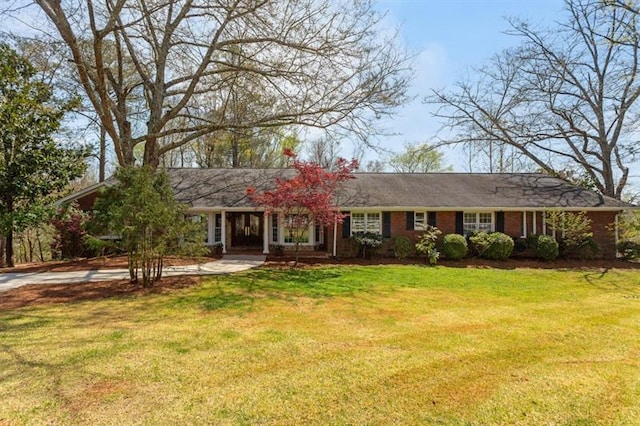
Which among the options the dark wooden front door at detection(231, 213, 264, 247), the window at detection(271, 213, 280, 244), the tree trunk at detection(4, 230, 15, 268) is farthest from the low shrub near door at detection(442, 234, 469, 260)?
the tree trunk at detection(4, 230, 15, 268)

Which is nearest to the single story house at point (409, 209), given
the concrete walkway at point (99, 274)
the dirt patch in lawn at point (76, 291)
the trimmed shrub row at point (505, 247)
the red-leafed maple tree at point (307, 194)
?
the trimmed shrub row at point (505, 247)

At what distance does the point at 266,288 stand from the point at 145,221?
11.5 ft

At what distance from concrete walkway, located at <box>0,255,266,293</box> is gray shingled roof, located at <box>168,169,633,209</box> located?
12.3 ft

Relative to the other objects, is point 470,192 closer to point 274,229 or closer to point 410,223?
point 410,223

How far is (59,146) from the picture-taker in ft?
41.1

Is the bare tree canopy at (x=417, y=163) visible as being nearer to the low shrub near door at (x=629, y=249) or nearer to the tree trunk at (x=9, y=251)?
the low shrub near door at (x=629, y=249)

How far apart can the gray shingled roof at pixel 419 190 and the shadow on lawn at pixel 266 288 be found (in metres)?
5.51

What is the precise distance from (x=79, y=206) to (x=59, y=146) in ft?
12.4

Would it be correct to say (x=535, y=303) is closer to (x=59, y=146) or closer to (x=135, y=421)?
(x=135, y=421)

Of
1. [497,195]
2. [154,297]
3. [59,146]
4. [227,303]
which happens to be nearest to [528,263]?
[497,195]

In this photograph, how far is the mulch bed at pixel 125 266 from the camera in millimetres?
8125

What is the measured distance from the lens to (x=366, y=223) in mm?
16328

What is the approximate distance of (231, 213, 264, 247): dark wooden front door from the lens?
18.7m

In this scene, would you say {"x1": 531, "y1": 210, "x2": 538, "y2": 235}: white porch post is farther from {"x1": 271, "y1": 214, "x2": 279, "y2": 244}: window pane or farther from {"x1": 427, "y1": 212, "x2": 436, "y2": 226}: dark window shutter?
{"x1": 271, "y1": 214, "x2": 279, "y2": 244}: window pane
